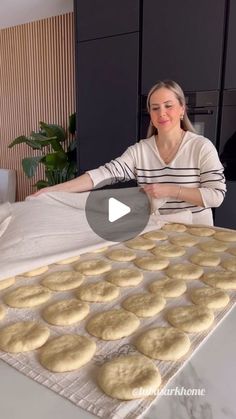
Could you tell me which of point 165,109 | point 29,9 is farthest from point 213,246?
point 29,9

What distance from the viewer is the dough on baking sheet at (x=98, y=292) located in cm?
72

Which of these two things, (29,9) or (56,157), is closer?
(56,157)

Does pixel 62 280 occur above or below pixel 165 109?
below

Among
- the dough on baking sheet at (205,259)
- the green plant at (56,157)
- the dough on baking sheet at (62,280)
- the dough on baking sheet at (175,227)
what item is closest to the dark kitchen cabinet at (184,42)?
the green plant at (56,157)

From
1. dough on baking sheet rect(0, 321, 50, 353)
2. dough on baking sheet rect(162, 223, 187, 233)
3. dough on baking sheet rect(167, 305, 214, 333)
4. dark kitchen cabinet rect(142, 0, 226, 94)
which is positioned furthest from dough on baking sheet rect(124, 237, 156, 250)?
dark kitchen cabinet rect(142, 0, 226, 94)

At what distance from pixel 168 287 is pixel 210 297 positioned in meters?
0.10

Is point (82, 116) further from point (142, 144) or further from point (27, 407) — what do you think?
point (27, 407)

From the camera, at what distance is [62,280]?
31.4 inches

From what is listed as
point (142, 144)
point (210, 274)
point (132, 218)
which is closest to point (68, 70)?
point (142, 144)

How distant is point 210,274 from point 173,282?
0.11 meters

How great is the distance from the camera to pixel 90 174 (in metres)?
1.48

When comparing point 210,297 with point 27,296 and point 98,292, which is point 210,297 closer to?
point 98,292

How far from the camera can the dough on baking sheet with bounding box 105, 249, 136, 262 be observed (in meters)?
0.93

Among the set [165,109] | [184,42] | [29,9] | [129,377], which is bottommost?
[129,377]
